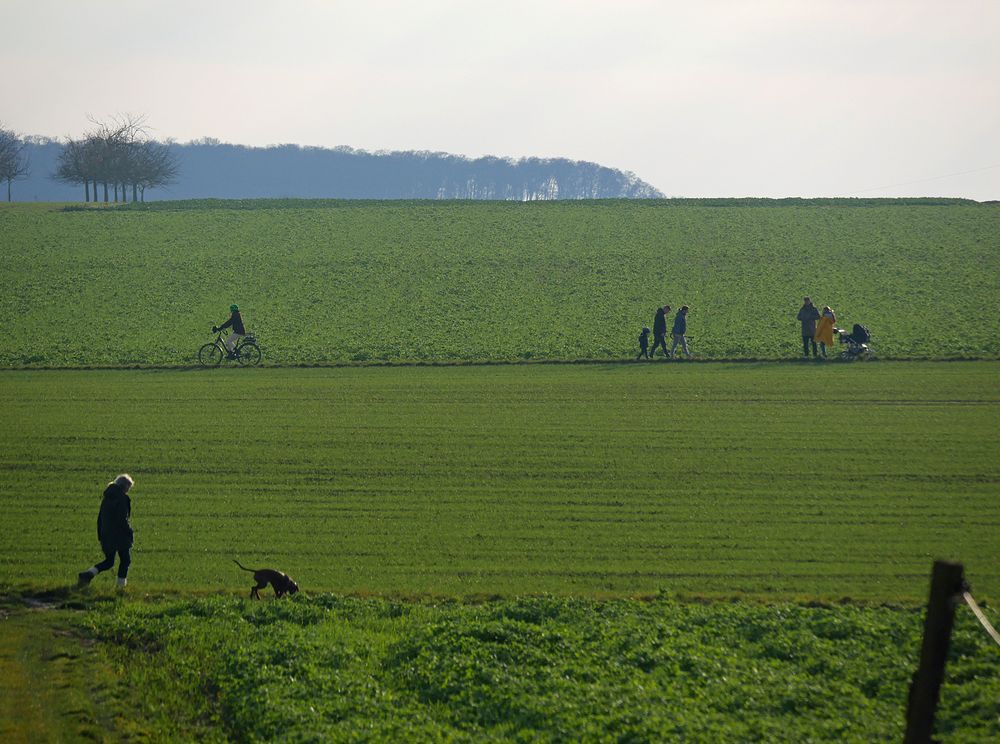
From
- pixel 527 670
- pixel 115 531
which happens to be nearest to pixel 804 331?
pixel 115 531

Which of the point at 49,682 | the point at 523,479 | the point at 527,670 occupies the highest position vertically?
the point at 523,479

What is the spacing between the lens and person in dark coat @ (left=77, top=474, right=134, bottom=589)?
13.4 m

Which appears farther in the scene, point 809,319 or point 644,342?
point 644,342

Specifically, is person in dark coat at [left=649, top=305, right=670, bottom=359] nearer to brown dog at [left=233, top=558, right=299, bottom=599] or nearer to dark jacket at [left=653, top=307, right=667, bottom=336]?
dark jacket at [left=653, top=307, right=667, bottom=336]

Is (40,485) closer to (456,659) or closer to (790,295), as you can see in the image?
(456,659)

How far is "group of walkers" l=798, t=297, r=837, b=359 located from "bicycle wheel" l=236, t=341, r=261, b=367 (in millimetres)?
15863

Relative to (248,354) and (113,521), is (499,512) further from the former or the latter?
(248,354)

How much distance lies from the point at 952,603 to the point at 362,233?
50072 mm

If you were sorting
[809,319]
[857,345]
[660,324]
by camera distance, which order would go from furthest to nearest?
[660,324] → [809,319] → [857,345]

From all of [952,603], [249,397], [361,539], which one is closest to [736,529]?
[361,539]

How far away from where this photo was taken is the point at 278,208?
63.5 m

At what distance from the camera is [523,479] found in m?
18.5

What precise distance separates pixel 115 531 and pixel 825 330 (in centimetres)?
2286

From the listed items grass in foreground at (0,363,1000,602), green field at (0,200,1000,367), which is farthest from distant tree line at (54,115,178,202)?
grass in foreground at (0,363,1000,602)
